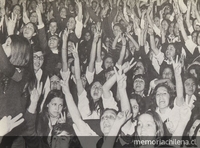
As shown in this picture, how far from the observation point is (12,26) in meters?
4.58

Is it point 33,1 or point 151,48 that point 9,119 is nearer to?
point 33,1

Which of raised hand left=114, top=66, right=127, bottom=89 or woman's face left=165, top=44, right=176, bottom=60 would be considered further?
woman's face left=165, top=44, right=176, bottom=60

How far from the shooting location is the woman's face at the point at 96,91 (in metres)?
4.45

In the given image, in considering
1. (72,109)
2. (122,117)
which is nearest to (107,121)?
(122,117)

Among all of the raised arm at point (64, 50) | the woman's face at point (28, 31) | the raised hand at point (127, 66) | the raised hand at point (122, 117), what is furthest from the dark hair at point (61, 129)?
the woman's face at point (28, 31)

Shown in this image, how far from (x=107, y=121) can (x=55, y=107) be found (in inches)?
35.2

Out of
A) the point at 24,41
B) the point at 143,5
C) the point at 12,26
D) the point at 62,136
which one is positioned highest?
the point at 143,5

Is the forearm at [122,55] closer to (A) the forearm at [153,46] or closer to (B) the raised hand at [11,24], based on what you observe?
(A) the forearm at [153,46]

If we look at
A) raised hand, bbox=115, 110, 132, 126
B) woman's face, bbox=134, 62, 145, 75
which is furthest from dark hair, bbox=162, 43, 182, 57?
raised hand, bbox=115, 110, 132, 126

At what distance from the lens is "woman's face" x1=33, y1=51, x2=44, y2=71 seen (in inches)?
176

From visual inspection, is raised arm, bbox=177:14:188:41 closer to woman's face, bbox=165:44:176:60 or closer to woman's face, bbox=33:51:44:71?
woman's face, bbox=165:44:176:60

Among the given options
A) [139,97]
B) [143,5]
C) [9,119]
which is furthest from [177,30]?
[9,119]

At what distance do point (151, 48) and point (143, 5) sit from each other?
2.69 feet

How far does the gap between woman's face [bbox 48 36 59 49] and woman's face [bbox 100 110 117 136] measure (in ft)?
4.74
